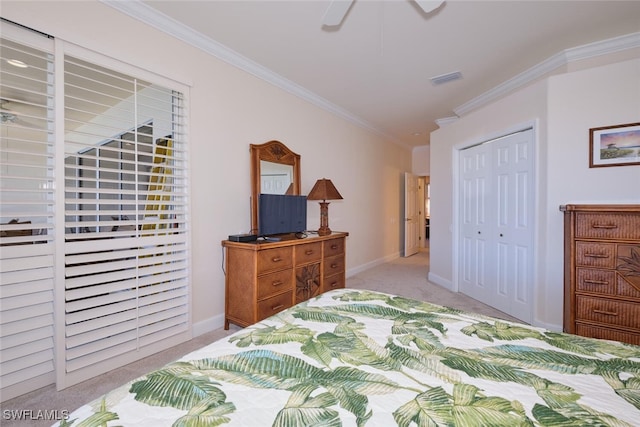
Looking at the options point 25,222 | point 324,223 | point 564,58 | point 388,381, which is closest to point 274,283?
point 324,223

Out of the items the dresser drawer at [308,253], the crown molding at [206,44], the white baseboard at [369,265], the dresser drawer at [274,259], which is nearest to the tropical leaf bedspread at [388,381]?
the dresser drawer at [274,259]

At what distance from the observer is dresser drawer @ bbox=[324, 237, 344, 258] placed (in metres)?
3.49

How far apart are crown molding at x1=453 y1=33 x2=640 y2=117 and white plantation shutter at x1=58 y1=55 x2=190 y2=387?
12.4ft

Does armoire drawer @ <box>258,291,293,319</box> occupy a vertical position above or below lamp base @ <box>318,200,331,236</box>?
below

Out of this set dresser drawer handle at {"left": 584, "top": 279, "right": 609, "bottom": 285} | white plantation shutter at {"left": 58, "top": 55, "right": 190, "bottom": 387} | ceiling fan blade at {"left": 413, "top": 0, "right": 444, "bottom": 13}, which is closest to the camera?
ceiling fan blade at {"left": 413, "top": 0, "right": 444, "bottom": 13}

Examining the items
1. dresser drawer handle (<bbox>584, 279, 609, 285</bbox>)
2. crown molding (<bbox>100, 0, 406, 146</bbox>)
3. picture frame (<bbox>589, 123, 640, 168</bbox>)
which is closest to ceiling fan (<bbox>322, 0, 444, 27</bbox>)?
crown molding (<bbox>100, 0, 406, 146</bbox>)

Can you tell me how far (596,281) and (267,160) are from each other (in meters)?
3.24

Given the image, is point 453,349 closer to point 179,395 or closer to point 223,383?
point 223,383

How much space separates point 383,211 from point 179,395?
18.9 feet

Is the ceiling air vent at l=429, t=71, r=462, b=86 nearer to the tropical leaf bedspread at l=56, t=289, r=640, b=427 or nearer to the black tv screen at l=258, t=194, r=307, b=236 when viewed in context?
the black tv screen at l=258, t=194, r=307, b=236

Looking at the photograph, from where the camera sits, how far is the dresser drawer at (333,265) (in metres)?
3.49

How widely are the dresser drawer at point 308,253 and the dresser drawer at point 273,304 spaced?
373 mm

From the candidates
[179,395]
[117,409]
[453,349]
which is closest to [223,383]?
[179,395]

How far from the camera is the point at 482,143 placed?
3836 millimetres
